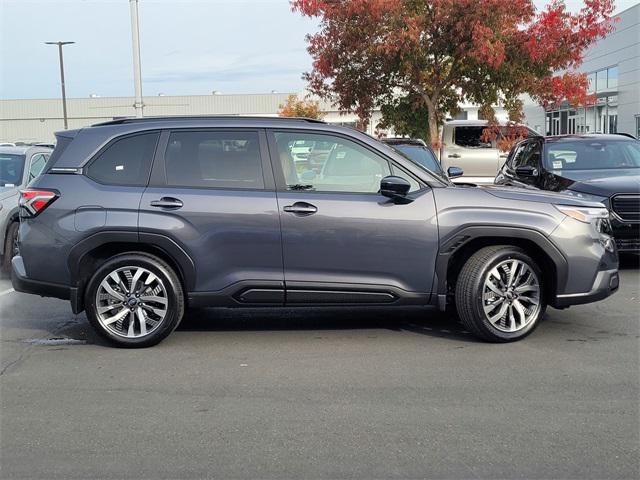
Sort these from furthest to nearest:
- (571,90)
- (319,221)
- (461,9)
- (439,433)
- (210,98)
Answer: (210,98), (571,90), (461,9), (319,221), (439,433)

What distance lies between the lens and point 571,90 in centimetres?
1527

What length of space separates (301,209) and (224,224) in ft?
2.13

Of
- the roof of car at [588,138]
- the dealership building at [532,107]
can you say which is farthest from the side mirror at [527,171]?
the dealership building at [532,107]

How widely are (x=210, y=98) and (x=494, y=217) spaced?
64609 millimetres

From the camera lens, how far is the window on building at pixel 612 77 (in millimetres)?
39281

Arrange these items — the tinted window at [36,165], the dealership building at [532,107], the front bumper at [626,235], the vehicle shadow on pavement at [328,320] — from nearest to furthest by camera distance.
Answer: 1. the vehicle shadow on pavement at [328,320]
2. the front bumper at [626,235]
3. the tinted window at [36,165]
4. the dealership building at [532,107]

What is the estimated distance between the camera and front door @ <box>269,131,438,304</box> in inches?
234

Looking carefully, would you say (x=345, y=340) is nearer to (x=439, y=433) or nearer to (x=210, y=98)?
(x=439, y=433)

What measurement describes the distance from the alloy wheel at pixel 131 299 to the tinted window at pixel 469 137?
43.3ft

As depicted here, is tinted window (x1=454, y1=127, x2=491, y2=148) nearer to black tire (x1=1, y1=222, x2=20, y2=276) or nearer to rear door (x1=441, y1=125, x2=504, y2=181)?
rear door (x1=441, y1=125, x2=504, y2=181)

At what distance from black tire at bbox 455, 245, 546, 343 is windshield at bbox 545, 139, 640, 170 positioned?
504 cm

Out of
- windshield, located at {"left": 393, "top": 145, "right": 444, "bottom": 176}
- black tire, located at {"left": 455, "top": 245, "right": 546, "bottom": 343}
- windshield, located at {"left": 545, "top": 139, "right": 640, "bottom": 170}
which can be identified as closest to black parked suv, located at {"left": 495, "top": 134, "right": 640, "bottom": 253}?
windshield, located at {"left": 545, "top": 139, "right": 640, "bottom": 170}

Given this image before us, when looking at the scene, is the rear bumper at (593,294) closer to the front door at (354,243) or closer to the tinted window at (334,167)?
the front door at (354,243)

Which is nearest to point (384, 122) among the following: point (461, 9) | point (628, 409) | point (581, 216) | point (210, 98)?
point (461, 9)
